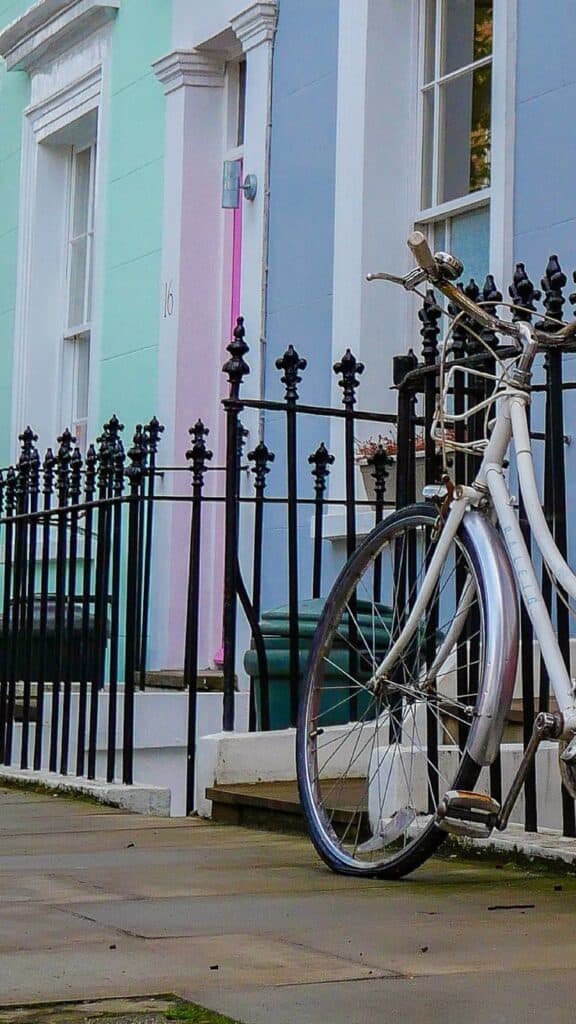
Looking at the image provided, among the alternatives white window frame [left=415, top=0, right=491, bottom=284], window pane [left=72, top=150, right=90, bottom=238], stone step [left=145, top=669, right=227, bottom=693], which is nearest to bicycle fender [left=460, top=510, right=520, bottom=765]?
white window frame [left=415, top=0, right=491, bottom=284]

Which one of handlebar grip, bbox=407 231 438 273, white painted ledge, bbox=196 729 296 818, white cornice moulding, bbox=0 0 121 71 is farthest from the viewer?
white cornice moulding, bbox=0 0 121 71

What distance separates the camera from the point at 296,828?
4805 millimetres

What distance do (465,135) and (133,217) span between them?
308 cm

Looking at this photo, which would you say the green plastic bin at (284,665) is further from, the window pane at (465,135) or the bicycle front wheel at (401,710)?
the window pane at (465,135)

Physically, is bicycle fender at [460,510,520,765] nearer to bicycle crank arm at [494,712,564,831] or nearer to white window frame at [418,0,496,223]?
bicycle crank arm at [494,712,564,831]

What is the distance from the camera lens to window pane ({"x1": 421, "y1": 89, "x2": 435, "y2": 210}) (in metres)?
7.30

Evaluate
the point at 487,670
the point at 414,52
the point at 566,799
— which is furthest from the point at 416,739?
the point at 414,52

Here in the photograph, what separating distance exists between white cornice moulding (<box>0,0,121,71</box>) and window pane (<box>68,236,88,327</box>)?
3.93 ft

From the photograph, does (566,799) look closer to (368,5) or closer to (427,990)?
(427,990)

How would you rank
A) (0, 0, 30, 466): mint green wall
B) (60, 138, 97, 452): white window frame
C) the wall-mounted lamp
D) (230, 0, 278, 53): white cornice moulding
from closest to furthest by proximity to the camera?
(230, 0, 278, 53): white cornice moulding → the wall-mounted lamp → (60, 138, 97, 452): white window frame → (0, 0, 30, 466): mint green wall

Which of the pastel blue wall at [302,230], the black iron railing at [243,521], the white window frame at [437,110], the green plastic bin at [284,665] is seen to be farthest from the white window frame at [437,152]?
the green plastic bin at [284,665]

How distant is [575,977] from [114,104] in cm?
797

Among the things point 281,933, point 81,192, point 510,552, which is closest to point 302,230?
point 81,192

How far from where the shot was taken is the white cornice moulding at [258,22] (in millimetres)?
8195
